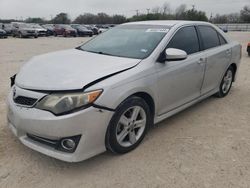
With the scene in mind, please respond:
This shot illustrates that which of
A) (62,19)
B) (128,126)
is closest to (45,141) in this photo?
(128,126)

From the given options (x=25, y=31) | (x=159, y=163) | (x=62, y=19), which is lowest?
(x=159, y=163)

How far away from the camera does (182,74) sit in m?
3.74

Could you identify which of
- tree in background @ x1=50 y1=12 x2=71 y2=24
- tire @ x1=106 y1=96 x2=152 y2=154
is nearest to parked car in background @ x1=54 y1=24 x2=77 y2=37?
tire @ x1=106 y1=96 x2=152 y2=154

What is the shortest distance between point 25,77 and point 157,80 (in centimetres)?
Answer: 159

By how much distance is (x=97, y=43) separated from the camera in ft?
13.6

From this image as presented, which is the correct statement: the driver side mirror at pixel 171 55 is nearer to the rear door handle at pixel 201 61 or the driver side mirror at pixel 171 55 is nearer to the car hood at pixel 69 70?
the car hood at pixel 69 70

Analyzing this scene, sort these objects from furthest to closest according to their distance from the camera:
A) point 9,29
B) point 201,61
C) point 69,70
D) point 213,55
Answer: point 9,29 < point 213,55 < point 201,61 < point 69,70

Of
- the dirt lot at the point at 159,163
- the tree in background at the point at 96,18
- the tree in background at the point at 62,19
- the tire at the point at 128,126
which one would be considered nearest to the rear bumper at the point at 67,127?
the tire at the point at 128,126

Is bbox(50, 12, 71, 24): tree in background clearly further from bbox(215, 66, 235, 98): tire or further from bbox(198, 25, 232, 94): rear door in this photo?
bbox(198, 25, 232, 94): rear door

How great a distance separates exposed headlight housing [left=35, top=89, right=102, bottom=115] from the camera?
258 cm

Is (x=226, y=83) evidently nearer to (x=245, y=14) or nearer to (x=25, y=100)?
(x=25, y=100)

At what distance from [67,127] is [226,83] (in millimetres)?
3957

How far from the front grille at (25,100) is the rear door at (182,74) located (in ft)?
5.10

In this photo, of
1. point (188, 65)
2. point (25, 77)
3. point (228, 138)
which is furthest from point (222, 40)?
point (25, 77)
